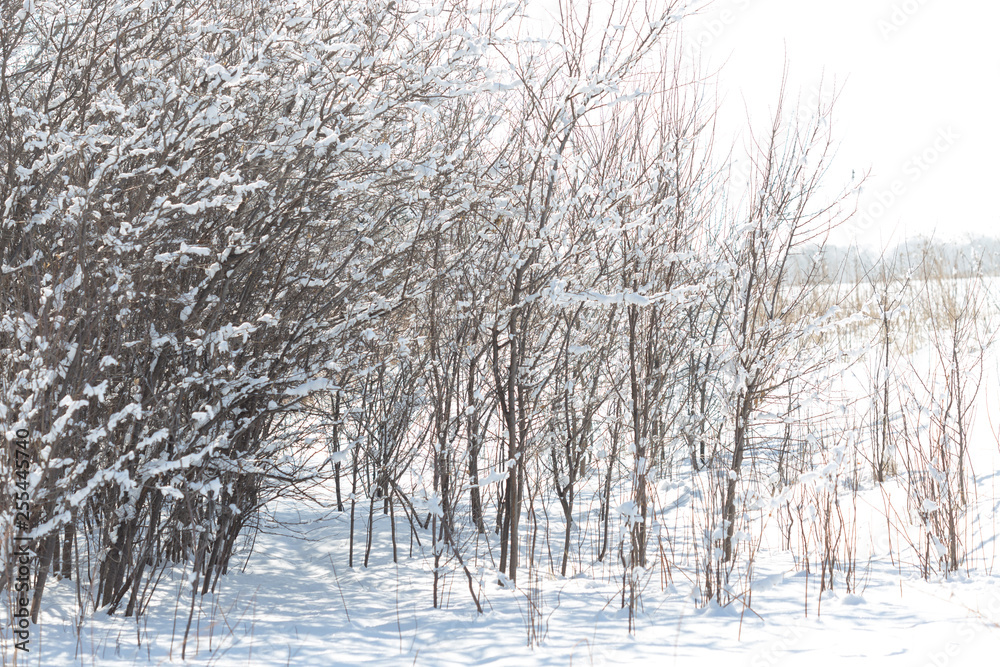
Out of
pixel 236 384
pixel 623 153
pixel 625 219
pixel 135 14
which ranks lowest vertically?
pixel 236 384

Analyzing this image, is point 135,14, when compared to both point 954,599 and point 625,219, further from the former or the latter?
point 954,599

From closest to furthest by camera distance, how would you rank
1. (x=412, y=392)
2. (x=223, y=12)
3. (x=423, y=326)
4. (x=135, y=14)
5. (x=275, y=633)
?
(x=275, y=633), (x=135, y=14), (x=223, y=12), (x=423, y=326), (x=412, y=392)

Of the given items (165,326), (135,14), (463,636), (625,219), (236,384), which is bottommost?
(463,636)

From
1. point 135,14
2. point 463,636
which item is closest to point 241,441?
point 463,636

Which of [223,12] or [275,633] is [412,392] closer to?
[275,633]

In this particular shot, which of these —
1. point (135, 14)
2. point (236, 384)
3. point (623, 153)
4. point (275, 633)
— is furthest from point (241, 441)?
point (623, 153)

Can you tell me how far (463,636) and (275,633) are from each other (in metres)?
1.00

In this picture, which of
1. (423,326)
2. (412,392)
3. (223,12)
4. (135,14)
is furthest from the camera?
(412,392)

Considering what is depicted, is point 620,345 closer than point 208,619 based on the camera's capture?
No

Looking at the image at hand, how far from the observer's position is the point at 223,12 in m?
4.74

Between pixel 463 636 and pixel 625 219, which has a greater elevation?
pixel 625 219

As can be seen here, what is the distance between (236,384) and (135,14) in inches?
86.0

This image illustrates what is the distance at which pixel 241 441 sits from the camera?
483 cm

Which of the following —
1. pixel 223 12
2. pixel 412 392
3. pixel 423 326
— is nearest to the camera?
pixel 223 12
